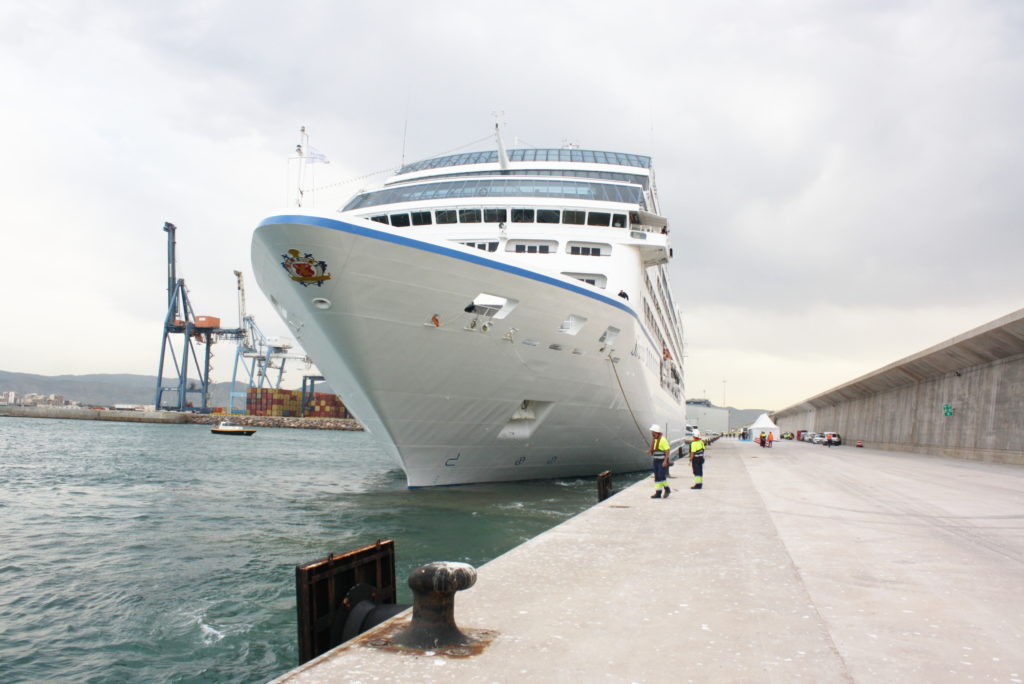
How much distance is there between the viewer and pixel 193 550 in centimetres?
1117

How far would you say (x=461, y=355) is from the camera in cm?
1298

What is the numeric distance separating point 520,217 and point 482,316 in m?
6.61

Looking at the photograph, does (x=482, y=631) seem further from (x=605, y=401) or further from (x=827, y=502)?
(x=605, y=401)

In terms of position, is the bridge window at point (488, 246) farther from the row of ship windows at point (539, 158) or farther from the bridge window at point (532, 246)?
the row of ship windows at point (539, 158)

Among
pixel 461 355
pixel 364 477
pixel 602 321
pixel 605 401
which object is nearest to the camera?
pixel 461 355

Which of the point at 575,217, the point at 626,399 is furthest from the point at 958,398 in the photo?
the point at 575,217

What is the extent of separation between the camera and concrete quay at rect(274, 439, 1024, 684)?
11.2 feet

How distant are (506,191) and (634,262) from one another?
14.3 feet

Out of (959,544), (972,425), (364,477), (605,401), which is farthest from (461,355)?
(972,425)

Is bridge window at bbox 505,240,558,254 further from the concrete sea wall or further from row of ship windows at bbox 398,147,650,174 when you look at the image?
the concrete sea wall

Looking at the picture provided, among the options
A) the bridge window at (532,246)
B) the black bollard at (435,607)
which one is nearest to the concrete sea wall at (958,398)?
the bridge window at (532,246)

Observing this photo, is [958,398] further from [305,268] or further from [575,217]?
[305,268]

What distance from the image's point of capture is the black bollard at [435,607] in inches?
147

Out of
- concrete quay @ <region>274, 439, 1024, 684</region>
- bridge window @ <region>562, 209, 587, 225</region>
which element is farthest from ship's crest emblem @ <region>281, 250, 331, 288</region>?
bridge window @ <region>562, 209, 587, 225</region>
